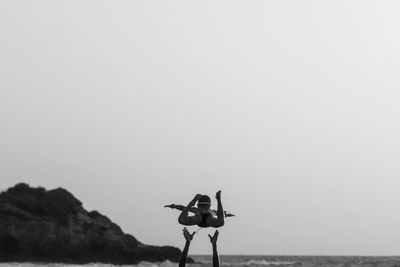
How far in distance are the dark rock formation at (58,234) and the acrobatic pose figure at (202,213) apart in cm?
6199

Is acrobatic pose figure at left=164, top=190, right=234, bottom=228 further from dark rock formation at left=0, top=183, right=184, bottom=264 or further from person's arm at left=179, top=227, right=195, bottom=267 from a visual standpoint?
dark rock formation at left=0, top=183, right=184, bottom=264

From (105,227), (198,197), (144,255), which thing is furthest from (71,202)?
(198,197)

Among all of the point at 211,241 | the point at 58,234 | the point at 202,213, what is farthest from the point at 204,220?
the point at 58,234

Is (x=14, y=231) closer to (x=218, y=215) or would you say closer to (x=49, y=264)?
(x=49, y=264)

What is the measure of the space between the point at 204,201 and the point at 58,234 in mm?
68134

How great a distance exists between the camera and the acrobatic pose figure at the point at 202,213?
6.91 metres

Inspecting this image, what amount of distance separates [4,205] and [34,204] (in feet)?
11.7

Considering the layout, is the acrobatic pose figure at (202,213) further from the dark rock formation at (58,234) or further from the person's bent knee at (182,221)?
the dark rock formation at (58,234)

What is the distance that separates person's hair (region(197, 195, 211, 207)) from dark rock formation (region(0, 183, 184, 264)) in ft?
203

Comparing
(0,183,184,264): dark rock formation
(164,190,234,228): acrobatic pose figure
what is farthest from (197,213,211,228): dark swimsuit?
(0,183,184,264): dark rock formation

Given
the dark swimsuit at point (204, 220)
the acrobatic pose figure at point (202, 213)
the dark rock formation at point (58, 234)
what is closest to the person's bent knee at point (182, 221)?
the acrobatic pose figure at point (202, 213)

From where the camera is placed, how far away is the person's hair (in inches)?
281

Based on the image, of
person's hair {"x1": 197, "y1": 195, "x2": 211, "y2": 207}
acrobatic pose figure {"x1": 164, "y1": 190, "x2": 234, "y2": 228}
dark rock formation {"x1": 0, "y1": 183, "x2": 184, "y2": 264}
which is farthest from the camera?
dark rock formation {"x1": 0, "y1": 183, "x2": 184, "y2": 264}

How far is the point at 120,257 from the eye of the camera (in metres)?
76.4
